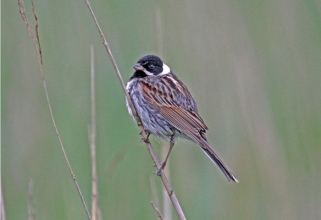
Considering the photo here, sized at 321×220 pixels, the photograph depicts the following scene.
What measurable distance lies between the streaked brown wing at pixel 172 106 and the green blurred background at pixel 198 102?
1.14ft

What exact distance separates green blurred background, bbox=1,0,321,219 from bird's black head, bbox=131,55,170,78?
218 millimetres

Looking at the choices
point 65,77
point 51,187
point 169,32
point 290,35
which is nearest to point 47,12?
Answer: point 65,77

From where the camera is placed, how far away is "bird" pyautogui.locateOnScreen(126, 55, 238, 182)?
3615 millimetres

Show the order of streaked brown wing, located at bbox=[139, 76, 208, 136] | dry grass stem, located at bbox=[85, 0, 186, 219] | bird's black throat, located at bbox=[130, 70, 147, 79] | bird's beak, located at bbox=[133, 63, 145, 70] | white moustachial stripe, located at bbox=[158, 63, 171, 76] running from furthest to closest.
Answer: white moustachial stripe, located at bbox=[158, 63, 171, 76]
bird's black throat, located at bbox=[130, 70, 147, 79]
bird's beak, located at bbox=[133, 63, 145, 70]
streaked brown wing, located at bbox=[139, 76, 208, 136]
dry grass stem, located at bbox=[85, 0, 186, 219]

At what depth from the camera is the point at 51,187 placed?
394cm

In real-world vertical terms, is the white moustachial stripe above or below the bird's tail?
above

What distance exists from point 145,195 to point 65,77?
3.59 ft

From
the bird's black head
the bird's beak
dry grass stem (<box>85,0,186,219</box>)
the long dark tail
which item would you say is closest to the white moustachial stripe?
the bird's black head

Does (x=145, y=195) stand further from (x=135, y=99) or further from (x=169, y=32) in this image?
(x=169, y=32)

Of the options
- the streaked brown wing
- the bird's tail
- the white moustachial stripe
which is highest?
the white moustachial stripe

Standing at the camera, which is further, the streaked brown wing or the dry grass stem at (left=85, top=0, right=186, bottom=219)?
the streaked brown wing

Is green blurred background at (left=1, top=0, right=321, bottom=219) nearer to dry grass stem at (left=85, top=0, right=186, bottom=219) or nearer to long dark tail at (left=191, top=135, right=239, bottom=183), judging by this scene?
dry grass stem at (left=85, top=0, right=186, bottom=219)

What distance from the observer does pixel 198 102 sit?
4480 millimetres

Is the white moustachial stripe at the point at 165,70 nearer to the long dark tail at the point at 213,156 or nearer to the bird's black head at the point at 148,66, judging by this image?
the bird's black head at the point at 148,66
